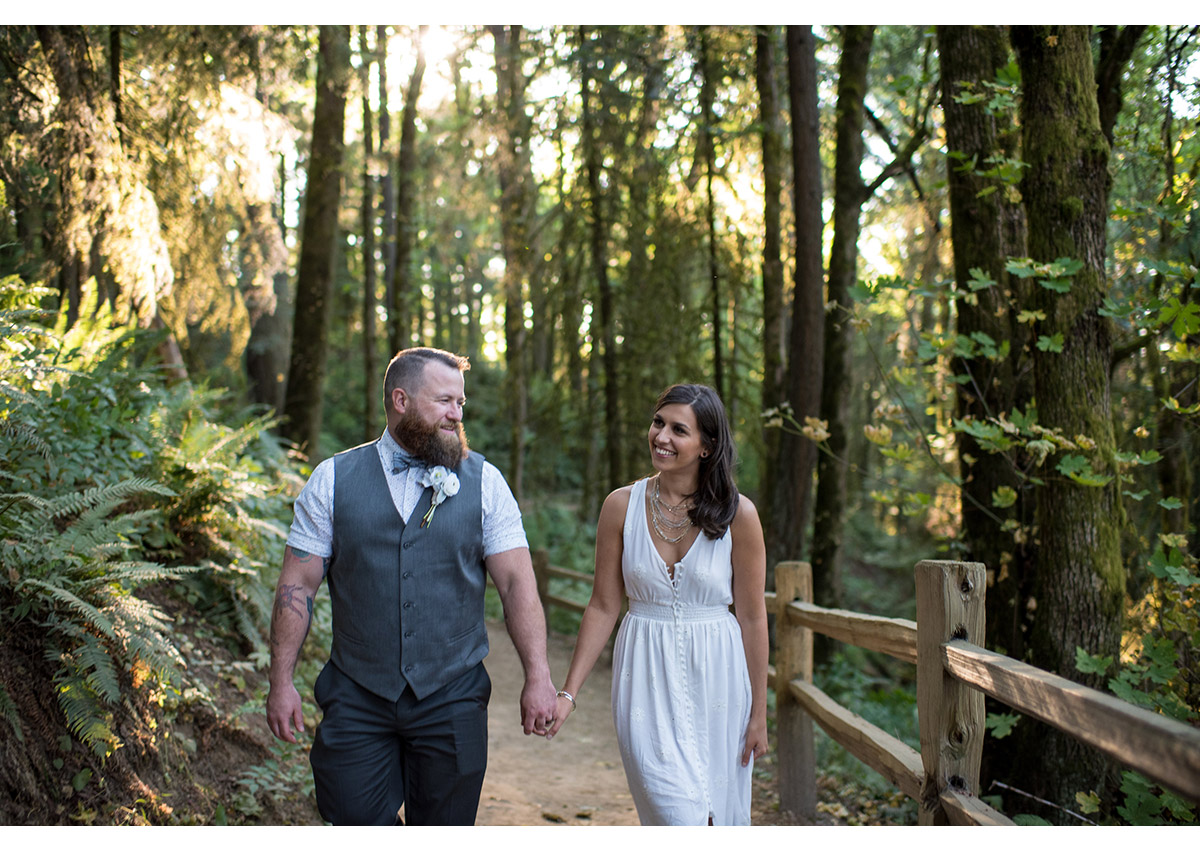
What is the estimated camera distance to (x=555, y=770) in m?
6.65

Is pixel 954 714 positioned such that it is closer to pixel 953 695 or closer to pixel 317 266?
pixel 953 695

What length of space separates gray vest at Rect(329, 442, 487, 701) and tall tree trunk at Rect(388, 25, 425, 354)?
10.7 m

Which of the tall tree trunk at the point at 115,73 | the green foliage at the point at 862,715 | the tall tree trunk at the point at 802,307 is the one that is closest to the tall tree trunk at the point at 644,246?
the tall tree trunk at the point at 802,307

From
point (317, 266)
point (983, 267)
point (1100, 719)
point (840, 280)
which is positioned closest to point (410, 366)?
point (1100, 719)

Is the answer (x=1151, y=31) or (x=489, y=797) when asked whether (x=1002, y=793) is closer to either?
(x=489, y=797)

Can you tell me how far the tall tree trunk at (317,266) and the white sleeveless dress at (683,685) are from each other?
7928 millimetres

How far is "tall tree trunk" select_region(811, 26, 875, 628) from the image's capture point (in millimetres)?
8547

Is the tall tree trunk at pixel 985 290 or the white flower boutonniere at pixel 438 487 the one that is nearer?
the white flower boutonniere at pixel 438 487

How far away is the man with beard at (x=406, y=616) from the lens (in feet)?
10.3

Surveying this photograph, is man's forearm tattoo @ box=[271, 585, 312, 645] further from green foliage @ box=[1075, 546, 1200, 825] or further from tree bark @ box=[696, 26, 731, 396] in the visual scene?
tree bark @ box=[696, 26, 731, 396]

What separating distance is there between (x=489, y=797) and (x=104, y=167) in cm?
530

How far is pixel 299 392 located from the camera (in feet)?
35.3

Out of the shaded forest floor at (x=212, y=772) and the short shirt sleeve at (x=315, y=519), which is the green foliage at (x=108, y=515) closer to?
the shaded forest floor at (x=212, y=772)
